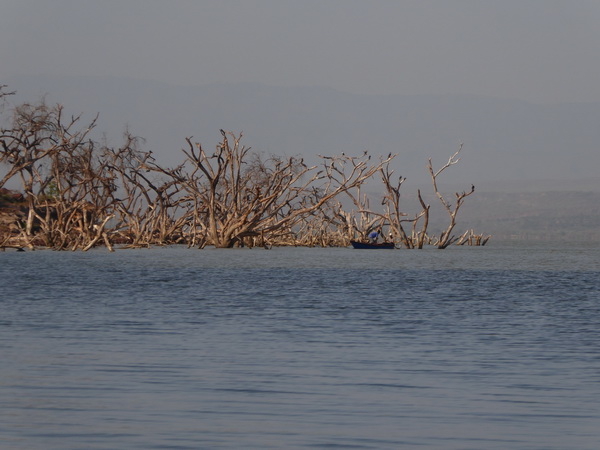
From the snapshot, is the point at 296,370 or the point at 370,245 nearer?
the point at 296,370

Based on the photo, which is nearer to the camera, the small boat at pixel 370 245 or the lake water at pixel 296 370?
the lake water at pixel 296 370

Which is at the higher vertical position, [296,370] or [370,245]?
[370,245]

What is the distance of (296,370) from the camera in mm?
13289

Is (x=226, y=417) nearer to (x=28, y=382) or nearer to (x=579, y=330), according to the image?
(x=28, y=382)

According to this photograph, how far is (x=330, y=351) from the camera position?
15500 millimetres

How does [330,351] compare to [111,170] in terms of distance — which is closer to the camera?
[330,351]

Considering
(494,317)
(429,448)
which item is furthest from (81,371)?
(494,317)

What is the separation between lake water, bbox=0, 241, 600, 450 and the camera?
370 inches

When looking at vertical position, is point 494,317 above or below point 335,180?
below

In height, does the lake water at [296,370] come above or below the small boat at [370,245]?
below

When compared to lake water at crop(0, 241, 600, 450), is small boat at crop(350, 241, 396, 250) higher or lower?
higher

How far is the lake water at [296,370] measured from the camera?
30.8 ft

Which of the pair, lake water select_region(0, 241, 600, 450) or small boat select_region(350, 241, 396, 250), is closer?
lake water select_region(0, 241, 600, 450)

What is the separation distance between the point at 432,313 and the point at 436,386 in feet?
35.9
